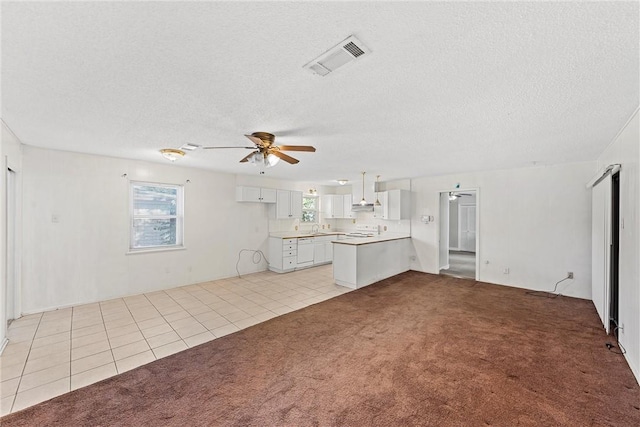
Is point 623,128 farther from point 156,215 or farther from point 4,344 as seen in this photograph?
point 4,344

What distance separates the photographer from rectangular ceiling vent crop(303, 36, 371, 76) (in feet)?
4.90

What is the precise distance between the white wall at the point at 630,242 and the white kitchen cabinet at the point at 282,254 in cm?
558

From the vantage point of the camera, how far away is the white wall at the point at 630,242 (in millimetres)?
2346

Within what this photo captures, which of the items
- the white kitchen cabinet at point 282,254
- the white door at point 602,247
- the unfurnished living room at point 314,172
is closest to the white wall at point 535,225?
the unfurnished living room at point 314,172

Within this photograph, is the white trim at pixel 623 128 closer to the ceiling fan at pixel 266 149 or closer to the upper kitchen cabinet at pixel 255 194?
the ceiling fan at pixel 266 149

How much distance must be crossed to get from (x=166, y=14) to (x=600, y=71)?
270cm

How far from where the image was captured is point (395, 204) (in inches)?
265

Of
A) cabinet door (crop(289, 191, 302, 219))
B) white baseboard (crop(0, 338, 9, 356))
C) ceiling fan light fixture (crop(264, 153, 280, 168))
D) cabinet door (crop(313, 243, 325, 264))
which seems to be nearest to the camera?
white baseboard (crop(0, 338, 9, 356))

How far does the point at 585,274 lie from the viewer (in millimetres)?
4598

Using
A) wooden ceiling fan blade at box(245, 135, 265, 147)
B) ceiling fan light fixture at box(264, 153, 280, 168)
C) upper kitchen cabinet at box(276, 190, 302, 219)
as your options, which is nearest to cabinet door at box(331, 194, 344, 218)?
upper kitchen cabinet at box(276, 190, 302, 219)

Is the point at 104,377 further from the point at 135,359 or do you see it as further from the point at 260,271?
the point at 260,271

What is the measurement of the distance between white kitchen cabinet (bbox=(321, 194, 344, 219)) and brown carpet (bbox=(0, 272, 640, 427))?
4.90m

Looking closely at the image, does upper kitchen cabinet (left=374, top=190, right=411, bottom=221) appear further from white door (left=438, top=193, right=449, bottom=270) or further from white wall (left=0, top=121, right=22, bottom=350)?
white wall (left=0, top=121, right=22, bottom=350)

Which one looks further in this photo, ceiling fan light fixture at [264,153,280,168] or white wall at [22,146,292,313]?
white wall at [22,146,292,313]
